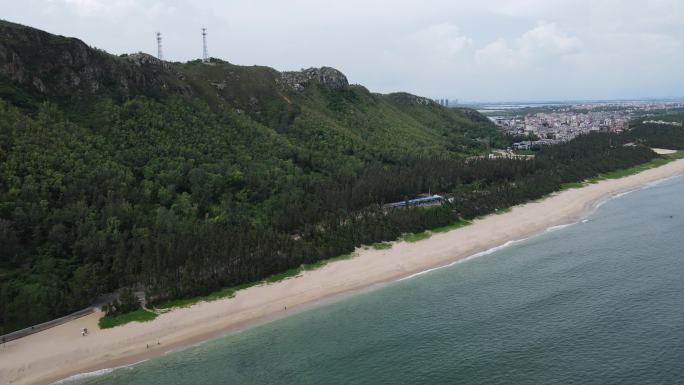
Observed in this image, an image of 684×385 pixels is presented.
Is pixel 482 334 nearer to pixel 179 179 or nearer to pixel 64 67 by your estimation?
pixel 179 179

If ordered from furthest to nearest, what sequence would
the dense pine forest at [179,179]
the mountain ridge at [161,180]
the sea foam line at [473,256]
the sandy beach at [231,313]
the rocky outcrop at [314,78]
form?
the rocky outcrop at [314,78]
the sea foam line at [473,256]
the dense pine forest at [179,179]
the mountain ridge at [161,180]
the sandy beach at [231,313]

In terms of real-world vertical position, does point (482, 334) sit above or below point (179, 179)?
below

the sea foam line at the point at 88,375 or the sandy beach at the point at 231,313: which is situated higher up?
the sandy beach at the point at 231,313

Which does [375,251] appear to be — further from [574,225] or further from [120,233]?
[574,225]

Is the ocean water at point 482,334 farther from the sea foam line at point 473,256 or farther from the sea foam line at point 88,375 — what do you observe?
the sea foam line at point 473,256

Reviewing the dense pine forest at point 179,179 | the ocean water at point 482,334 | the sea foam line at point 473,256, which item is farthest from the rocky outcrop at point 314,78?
the ocean water at point 482,334

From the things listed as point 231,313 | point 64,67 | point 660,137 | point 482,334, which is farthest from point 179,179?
point 660,137
